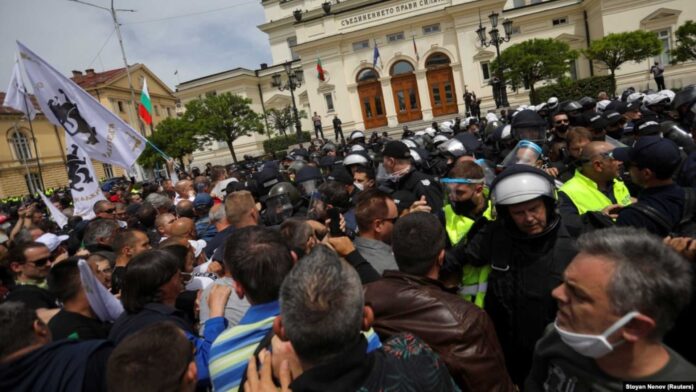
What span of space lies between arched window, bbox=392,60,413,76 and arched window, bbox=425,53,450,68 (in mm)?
1635

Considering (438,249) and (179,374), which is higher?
(438,249)

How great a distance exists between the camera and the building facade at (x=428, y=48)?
3209cm

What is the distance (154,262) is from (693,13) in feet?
138

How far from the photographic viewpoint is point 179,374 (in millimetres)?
1742

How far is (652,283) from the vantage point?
1.37 m

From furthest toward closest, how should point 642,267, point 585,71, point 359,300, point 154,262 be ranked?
1. point 585,71
2. point 154,262
3. point 359,300
4. point 642,267

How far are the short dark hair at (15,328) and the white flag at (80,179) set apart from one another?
17.5 ft

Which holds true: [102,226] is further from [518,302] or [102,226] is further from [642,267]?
[642,267]

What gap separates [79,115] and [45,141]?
4736 centimetres

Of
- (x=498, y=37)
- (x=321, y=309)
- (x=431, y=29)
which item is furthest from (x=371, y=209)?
(x=431, y=29)

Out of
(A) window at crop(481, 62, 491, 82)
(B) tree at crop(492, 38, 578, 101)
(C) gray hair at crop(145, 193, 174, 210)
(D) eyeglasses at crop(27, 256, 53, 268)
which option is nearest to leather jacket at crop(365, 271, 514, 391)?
(D) eyeglasses at crop(27, 256, 53, 268)

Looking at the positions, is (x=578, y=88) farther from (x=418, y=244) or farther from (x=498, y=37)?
(x=418, y=244)

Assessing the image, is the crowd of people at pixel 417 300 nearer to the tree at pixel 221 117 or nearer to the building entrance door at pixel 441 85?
the tree at pixel 221 117

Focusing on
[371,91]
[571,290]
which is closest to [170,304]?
[571,290]
